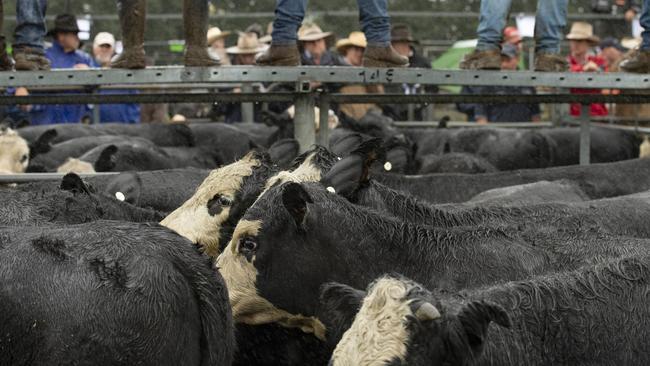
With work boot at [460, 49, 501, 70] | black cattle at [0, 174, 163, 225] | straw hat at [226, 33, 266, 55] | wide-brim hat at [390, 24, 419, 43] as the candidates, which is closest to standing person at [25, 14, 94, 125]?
straw hat at [226, 33, 266, 55]

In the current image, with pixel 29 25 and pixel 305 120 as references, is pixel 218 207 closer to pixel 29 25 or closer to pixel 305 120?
pixel 305 120

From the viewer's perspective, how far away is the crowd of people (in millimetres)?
7918

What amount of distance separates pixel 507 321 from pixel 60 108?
524 inches

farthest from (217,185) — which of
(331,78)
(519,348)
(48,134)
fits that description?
(48,134)

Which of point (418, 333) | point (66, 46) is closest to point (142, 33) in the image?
point (418, 333)

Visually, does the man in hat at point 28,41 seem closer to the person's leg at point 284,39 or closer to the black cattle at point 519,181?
the person's leg at point 284,39

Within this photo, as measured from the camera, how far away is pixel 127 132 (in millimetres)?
14852

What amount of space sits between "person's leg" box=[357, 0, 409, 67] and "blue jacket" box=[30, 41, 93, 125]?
692 cm

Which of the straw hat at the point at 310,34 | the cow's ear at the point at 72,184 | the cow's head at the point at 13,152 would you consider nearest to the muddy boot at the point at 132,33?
the cow's ear at the point at 72,184

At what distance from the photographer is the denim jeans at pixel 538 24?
28.2 feet

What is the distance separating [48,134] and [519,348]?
9.04 metres

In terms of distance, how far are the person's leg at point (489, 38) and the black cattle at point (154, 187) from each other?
2134mm

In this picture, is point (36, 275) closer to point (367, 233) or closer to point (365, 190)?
point (367, 233)

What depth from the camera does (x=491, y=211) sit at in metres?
6.42
